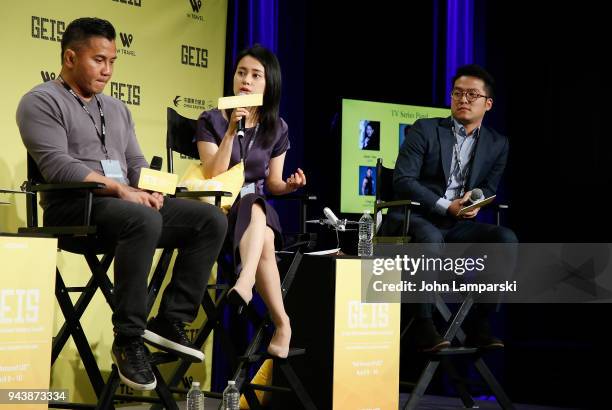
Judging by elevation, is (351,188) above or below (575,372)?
above

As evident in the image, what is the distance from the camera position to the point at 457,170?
15.1 feet

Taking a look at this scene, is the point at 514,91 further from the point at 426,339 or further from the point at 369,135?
the point at 426,339

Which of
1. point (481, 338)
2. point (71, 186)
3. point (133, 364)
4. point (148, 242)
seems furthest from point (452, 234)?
point (71, 186)

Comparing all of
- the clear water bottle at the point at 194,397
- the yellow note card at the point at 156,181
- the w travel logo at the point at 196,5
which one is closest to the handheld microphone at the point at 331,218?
the yellow note card at the point at 156,181

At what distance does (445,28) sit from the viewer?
5586mm

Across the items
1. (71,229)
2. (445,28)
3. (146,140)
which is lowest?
(71,229)

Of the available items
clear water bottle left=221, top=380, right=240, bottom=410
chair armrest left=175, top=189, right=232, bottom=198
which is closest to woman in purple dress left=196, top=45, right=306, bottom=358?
chair armrest left=175, top=189, right=232, bottom=198

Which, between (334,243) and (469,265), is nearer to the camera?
(469,265)

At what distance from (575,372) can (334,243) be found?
1.62 meters

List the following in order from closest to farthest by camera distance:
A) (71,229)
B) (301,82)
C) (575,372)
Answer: (71,229) < (575,372) < (301,82)

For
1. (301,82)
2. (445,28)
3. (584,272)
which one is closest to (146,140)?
(301,82)

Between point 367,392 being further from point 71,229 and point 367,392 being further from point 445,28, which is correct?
point 445,28

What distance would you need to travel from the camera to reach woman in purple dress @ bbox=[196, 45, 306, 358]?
140 inches

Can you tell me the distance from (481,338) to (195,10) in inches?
91.2
